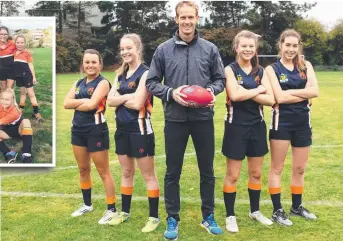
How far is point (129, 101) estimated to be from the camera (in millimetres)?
3838

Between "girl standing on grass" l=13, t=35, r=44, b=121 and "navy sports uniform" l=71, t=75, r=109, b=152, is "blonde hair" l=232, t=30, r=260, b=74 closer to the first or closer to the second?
"navy sports uniform" l=71, t=75, r=109, b=152

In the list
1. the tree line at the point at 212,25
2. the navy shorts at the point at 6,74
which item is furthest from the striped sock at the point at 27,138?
the tree line at the point at 212,25

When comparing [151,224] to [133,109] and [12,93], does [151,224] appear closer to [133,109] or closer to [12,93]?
[133,109]

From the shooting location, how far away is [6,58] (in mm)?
5570

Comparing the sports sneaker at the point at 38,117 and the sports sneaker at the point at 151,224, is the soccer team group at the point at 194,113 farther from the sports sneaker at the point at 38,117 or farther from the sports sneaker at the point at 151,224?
the sports sneaker at the point at 38,117

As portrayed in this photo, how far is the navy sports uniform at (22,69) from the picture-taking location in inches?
221

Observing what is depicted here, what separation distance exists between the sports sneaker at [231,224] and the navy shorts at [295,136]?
0.86m

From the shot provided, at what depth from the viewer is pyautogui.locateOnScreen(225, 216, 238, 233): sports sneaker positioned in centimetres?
395

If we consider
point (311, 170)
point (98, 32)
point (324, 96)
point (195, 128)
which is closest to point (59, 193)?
point (195, 128)

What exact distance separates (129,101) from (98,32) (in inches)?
1227

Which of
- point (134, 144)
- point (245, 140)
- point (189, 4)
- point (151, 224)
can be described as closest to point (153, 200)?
point (151, 224)

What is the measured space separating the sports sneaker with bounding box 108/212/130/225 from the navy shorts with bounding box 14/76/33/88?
2.50 m

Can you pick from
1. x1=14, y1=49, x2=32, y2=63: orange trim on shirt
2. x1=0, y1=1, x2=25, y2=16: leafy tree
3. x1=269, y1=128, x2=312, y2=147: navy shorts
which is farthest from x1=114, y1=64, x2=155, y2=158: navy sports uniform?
x1=0, y1=1, x2=25, y2=16: leafy tree

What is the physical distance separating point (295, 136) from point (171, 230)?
1480mm
